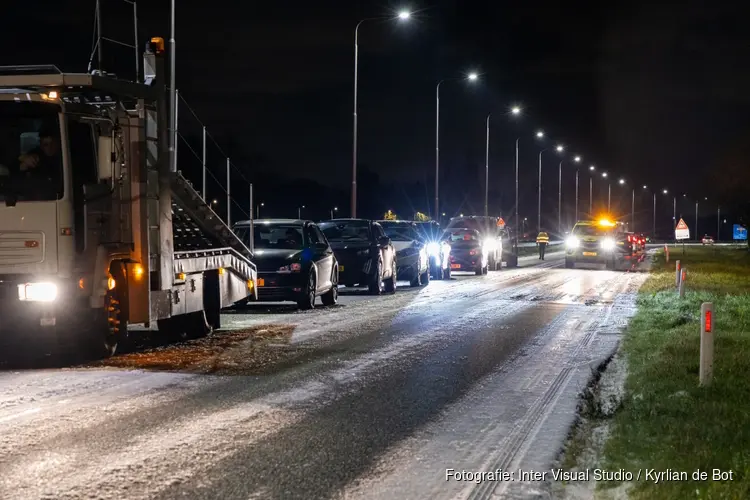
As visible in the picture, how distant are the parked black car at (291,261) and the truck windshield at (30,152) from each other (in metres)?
8.23

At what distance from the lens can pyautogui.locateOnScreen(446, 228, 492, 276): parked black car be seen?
118 feet

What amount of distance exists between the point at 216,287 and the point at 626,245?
108 ft

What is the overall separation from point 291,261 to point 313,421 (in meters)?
11.0

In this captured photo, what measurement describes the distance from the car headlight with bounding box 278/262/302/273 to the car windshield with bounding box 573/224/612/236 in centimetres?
2660

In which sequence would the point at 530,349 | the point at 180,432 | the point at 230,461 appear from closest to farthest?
the point at 230,461 → the point at 180,432 → the point at 530,349

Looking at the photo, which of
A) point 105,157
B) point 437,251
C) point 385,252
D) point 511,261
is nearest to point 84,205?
point 105,157

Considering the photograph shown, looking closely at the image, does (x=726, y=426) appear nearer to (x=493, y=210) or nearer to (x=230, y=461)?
(x=230, y=461)

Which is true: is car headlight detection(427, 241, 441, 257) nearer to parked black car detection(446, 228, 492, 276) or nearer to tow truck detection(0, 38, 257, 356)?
parked black car detection(446, 228, 492, 276)

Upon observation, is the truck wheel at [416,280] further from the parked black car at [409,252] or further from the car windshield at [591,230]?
the car windshield at [591,230]

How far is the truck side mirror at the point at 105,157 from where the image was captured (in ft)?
37.3

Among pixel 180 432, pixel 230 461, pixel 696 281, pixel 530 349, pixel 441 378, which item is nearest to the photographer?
pixel 230 461

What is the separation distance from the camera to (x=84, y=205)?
37.1ft

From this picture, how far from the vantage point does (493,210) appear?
17925 centimetres

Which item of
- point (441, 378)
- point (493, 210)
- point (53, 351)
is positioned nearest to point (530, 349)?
point (441, 378)
